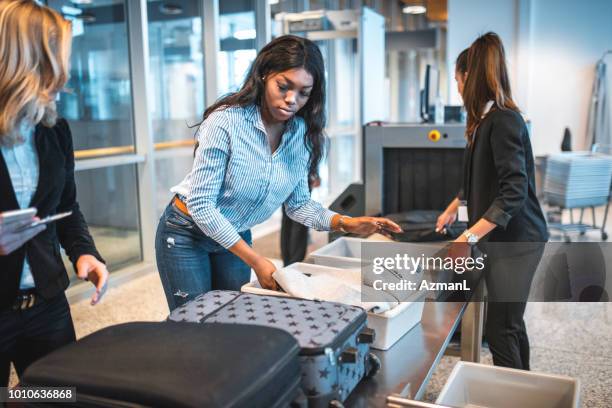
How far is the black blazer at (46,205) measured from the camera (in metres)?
0.99

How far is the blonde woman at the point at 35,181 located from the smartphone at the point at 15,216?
15 centimetres

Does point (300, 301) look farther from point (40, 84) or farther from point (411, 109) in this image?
point (411, 109)

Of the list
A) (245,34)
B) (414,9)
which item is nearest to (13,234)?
(245,34)

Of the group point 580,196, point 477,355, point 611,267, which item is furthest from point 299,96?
point 580,196

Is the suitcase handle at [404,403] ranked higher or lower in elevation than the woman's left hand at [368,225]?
lower

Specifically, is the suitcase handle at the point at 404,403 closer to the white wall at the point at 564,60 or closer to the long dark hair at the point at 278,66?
the long dark hair at the point at 278,66

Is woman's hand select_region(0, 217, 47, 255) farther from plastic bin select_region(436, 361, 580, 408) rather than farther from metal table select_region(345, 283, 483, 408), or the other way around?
plastic bin select_region(436, 361, 580, 408)

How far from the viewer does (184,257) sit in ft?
4.88

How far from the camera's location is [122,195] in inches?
167

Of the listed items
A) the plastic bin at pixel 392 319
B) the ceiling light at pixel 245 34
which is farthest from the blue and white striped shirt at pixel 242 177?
the ceiling light at pixel 245 34

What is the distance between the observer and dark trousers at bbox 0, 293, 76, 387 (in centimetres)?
103

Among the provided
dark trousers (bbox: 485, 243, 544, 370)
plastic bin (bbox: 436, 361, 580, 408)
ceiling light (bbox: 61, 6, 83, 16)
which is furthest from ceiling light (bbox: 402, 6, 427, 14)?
plastic bin (bbox: 436, 361, 580, 408)

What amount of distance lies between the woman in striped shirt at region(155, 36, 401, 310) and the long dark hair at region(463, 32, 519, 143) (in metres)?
0.53

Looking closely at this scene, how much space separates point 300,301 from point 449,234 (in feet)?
5.13
